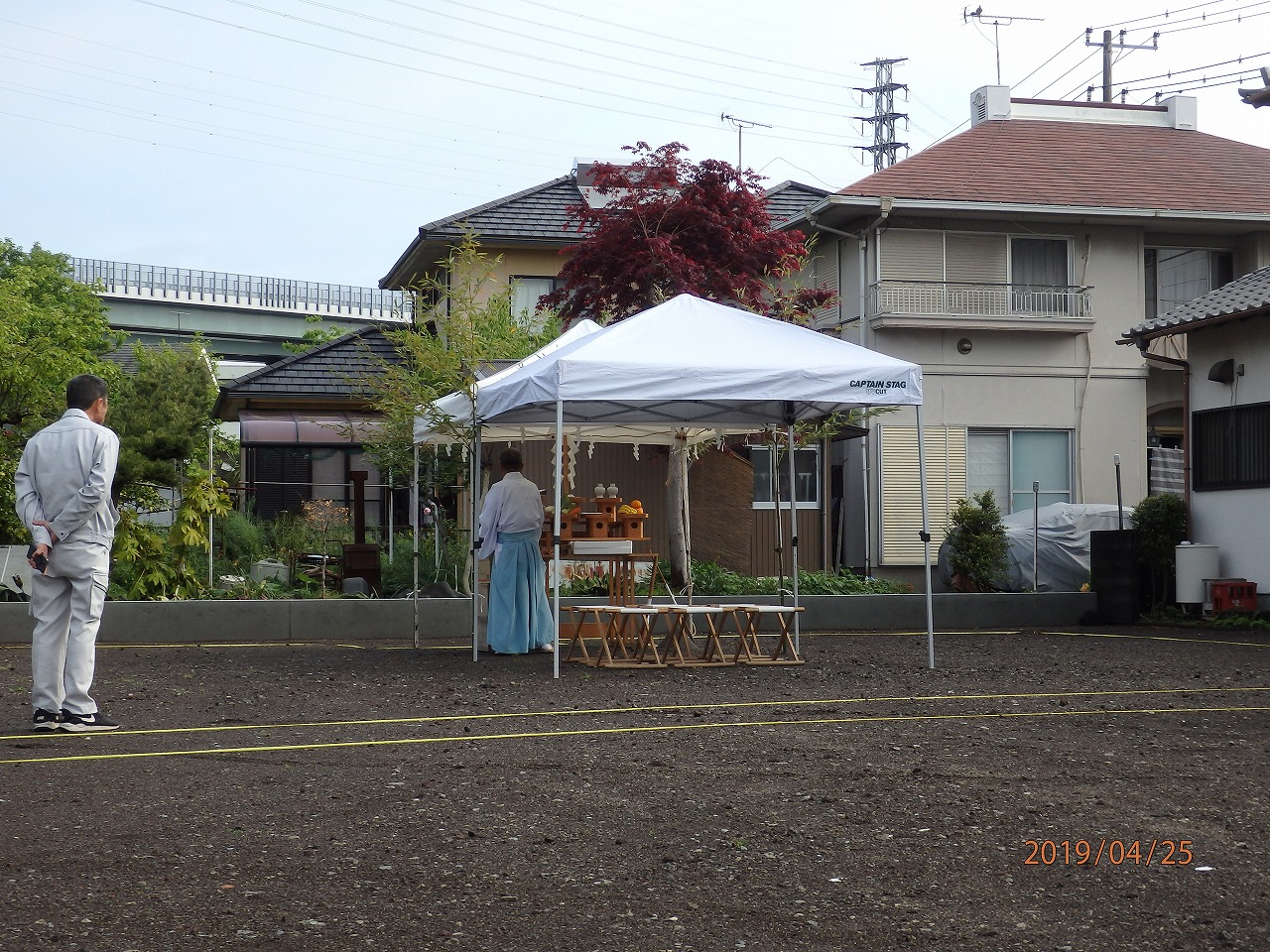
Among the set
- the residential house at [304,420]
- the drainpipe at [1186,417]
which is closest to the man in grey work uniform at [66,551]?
the drainpipe at [1186,417]

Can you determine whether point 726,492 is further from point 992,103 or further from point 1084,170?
point 992,103

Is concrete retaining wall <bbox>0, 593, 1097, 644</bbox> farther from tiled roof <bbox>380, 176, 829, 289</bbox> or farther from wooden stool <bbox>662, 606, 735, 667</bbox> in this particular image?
tiled roof <bbox>380, 176, 829, 289</bbox>

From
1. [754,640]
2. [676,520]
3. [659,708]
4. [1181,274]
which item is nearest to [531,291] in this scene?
[676,520]

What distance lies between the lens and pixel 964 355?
78.8 feet

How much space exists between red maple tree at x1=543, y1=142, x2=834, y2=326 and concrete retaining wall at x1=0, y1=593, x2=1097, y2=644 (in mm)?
3981

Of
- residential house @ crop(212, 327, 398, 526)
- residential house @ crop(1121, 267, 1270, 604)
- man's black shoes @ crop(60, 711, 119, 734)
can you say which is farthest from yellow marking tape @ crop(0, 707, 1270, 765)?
residential house @ crop(212, 327, 398, 526)

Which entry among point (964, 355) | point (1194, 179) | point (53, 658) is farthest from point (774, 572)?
point (53, 658)

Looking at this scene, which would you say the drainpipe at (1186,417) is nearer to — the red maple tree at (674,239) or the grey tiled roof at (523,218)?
the red maple tree at (674,239)

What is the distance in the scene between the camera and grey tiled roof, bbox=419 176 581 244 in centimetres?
2681

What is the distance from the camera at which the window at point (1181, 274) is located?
1001 inches

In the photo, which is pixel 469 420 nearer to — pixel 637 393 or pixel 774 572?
pixel 637 393

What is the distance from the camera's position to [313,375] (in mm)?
27547

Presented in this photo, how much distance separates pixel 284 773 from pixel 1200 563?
550 inches

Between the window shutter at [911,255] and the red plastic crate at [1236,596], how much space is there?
322 inches
